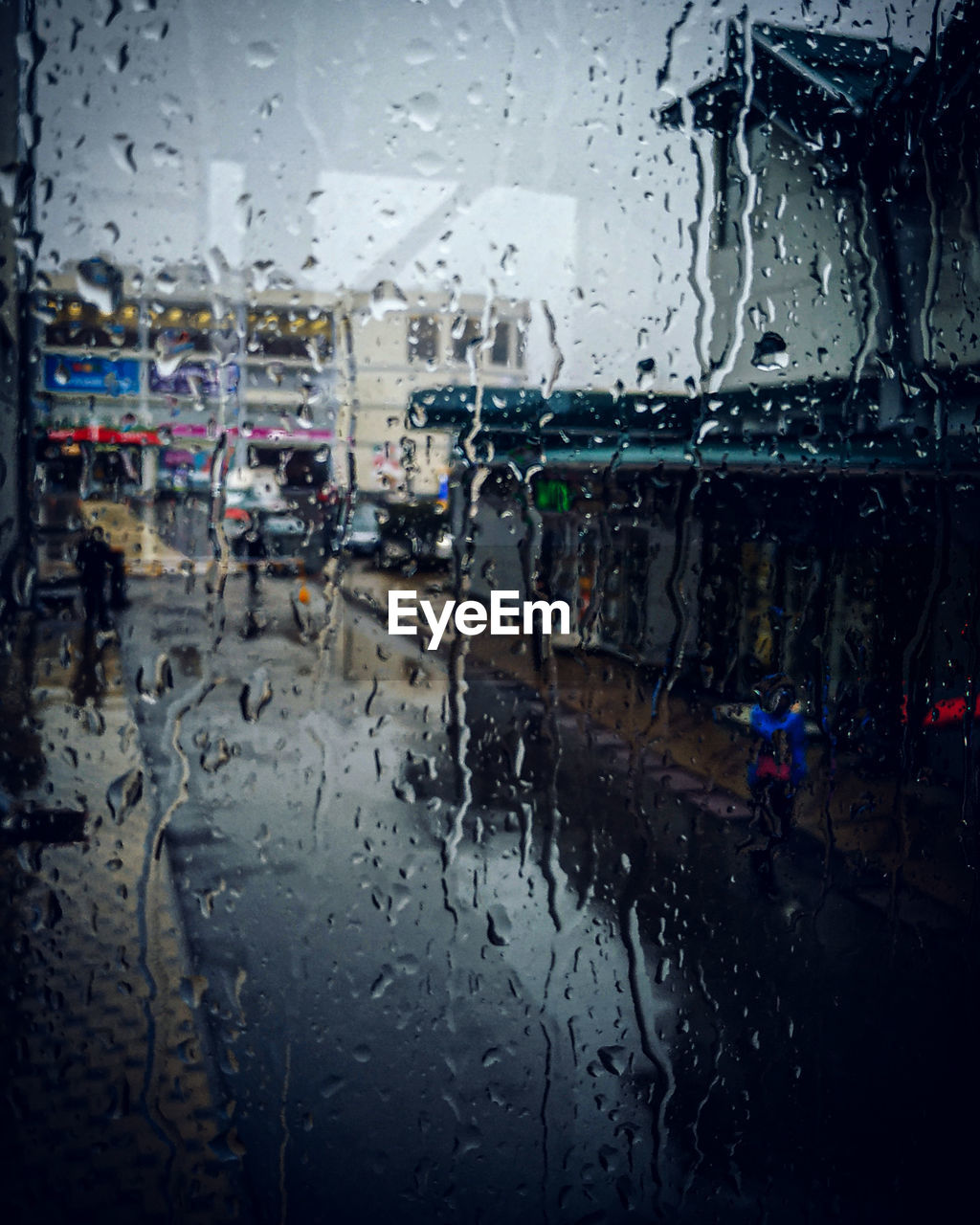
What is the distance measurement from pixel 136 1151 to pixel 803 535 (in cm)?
195

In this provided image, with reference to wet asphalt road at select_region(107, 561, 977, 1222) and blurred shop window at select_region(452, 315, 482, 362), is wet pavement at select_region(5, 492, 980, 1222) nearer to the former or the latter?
wet asphalt road at select_region(107, 561, 977, 1222)

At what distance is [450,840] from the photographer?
1.97 meters

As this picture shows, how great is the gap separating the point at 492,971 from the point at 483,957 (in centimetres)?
4

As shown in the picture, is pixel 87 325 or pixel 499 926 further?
pixel 499 926

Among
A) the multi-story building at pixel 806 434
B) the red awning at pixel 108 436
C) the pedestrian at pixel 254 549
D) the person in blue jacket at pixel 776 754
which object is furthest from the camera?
the person in blue jacket at pixel 776 754

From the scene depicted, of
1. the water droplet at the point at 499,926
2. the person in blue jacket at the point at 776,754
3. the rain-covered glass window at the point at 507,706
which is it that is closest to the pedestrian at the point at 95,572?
the rain-covered glass window at the point at 507,706

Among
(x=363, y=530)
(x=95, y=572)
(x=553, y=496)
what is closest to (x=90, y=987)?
(x=95, y=572)

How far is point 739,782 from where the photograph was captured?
84.4 inches

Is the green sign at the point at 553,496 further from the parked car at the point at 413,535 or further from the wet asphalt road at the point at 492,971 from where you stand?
the wet asphalt road at the point at 492,971

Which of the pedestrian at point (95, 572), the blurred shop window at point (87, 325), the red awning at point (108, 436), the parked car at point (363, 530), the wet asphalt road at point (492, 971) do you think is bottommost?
the wet asphalt road at point (492, 971)

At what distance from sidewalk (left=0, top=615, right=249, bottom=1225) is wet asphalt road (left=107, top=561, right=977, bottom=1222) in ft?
0.25

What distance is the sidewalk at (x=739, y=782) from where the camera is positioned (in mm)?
1971
